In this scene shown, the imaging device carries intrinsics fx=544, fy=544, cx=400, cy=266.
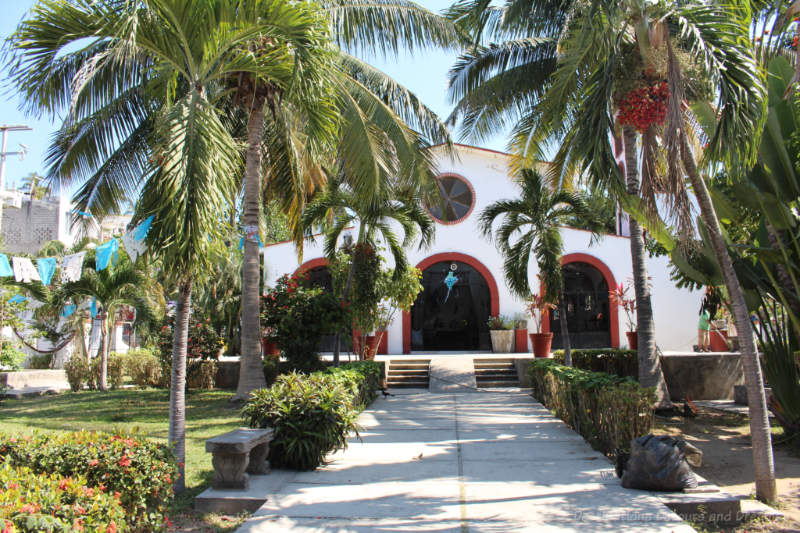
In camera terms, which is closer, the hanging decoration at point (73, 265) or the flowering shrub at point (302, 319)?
the flowering shrub at point (302, 319)

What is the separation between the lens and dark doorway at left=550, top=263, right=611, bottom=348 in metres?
19.0

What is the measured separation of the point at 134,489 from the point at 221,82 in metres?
6.65

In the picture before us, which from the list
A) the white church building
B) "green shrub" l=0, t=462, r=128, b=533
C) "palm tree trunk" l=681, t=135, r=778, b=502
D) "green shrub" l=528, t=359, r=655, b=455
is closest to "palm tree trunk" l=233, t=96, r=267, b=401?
"green shrub" l=528, t=359, r=655, b=455

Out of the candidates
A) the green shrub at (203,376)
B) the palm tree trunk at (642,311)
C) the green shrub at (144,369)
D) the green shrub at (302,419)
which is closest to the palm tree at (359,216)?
the palm tree trunk at (642,311)

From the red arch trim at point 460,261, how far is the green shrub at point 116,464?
13684 millimetres

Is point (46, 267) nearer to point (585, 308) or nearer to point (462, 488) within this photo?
point (462, 488)

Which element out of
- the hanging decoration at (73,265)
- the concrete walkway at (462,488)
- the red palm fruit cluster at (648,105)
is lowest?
the concrete walkway at (462,488)

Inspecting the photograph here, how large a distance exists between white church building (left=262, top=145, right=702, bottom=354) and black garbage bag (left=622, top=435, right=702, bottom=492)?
12821mm

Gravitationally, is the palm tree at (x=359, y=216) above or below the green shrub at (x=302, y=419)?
above

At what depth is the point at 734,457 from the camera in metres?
7.71

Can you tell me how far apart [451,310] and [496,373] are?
4.76 m

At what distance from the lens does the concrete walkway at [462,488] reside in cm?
469

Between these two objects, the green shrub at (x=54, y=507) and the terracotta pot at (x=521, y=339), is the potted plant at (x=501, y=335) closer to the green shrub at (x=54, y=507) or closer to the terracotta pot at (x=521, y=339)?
the terracotta pot at (x=521, y=339)

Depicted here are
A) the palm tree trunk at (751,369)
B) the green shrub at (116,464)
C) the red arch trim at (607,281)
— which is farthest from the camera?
the red arch trim at (607,281)
